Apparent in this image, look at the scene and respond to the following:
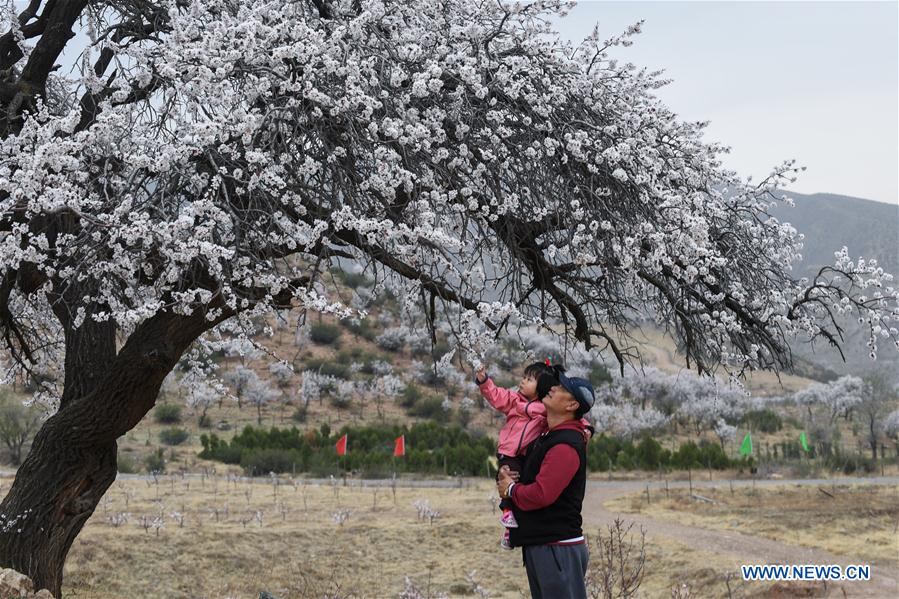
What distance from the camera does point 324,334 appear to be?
46062 millimetres

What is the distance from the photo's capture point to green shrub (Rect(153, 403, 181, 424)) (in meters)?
34.5

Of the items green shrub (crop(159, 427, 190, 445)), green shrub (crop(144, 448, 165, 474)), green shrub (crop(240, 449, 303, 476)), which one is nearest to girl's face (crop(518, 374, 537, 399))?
green shrub (crop(144, 448, 165, 474))

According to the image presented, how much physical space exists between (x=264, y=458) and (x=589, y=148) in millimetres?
20729

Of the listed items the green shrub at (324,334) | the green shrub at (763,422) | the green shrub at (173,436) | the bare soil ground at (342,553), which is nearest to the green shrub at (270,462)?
the green shrub at (173,436)

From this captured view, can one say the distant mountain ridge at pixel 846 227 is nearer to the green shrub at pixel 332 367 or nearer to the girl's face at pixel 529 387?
the green shrub at pixel 332 367

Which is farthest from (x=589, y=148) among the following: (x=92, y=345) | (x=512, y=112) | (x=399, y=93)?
(x=92, y=345)

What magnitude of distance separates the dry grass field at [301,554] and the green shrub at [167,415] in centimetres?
1765

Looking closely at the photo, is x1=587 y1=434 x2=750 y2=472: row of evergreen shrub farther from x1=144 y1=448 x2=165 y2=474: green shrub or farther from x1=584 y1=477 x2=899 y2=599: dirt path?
x1=144 y1=448 x2=165 y2=474: green shrub

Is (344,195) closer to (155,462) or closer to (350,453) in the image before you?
(155,462)

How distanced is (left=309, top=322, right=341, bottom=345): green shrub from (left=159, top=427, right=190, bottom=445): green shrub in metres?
15.3

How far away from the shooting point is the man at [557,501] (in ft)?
13.4

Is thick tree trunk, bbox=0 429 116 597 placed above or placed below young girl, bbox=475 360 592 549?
below

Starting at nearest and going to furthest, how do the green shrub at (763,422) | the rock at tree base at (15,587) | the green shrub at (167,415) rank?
the rock at tree base at (15,587) → the green shrub at (167,415) → the green shrub at (763,422)

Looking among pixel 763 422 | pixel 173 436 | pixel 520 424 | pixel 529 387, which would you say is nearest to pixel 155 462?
pixel 173 436
